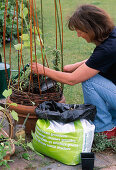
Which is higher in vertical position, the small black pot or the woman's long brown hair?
the woman's long brown hair

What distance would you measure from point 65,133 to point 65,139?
0.17 ft

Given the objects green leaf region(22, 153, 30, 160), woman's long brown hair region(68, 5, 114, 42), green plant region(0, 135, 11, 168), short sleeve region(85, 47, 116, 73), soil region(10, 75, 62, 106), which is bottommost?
green leaf region(22, 153, 30, 160)

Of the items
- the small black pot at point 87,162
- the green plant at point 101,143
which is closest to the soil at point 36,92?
the green plant at point 101,143

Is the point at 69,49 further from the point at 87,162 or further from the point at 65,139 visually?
the point at 87,162

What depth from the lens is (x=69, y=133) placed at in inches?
88.9

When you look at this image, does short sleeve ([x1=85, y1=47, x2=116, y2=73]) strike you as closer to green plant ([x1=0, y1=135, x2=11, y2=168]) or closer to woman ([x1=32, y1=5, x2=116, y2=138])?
woman ([x1=32, y1=5, x2=116, y2=138])

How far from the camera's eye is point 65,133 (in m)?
2.26

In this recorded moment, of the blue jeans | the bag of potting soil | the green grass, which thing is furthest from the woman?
the green grass

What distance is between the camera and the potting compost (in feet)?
7.46

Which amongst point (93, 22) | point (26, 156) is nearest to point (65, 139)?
point (26, 156)

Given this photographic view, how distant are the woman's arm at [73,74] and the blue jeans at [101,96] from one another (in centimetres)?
9

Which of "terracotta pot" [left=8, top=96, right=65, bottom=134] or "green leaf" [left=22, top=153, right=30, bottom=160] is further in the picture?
"terracotta pot" [left=8, top=96, right=65, bottom=134]

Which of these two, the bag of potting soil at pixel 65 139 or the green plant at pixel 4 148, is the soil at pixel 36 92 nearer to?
the bag of potting soil at pixel 65 139

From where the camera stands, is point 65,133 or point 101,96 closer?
point 65,133
